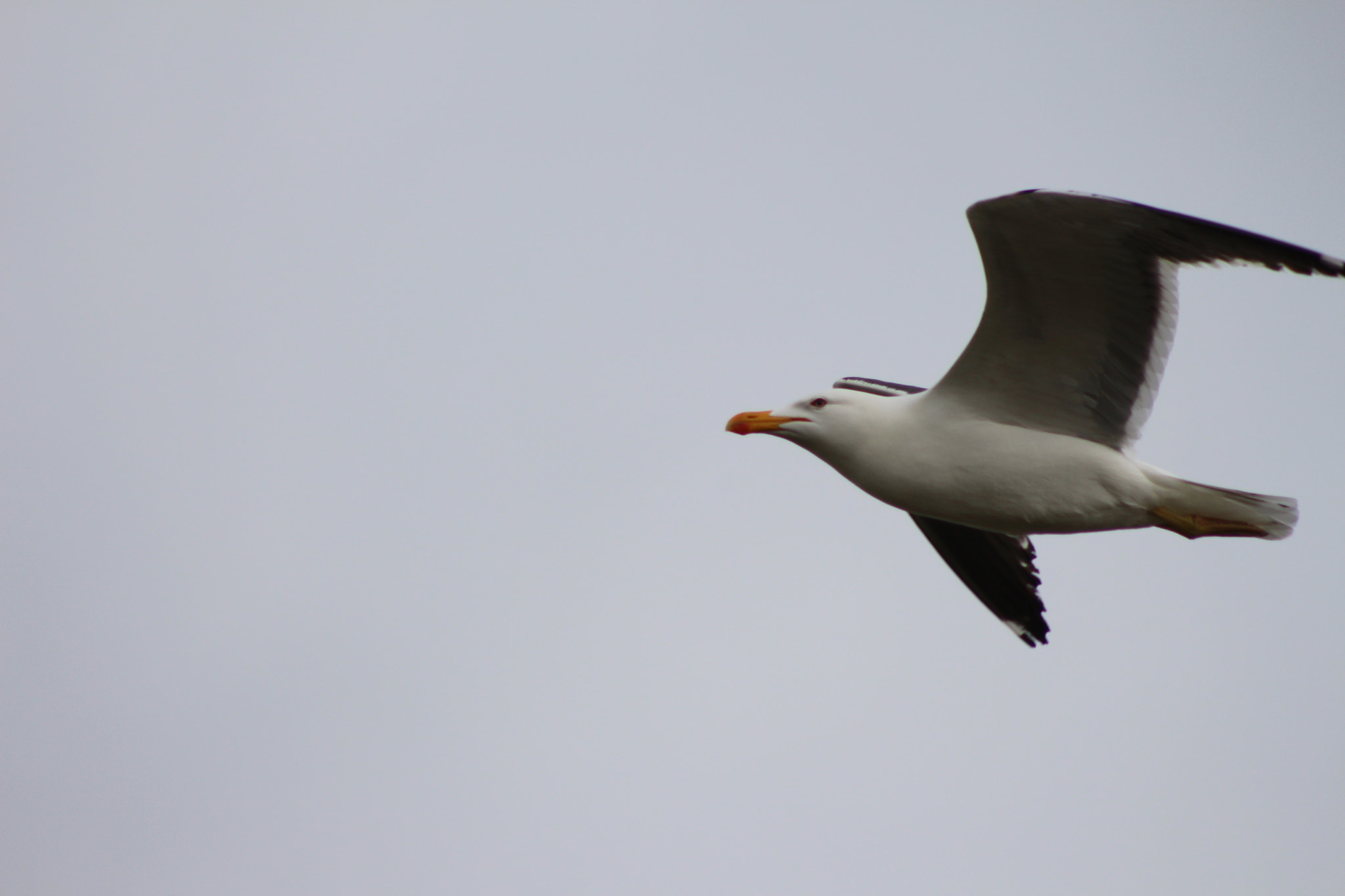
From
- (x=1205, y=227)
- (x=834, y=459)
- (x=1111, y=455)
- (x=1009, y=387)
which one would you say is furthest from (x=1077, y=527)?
(x=1205, y=227)

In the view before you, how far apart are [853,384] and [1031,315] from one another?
181 centimetres

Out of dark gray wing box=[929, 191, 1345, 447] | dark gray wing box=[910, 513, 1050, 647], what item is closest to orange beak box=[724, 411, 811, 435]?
dark gray wing box=[929, 191, 1345, 447]

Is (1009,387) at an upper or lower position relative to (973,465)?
upper

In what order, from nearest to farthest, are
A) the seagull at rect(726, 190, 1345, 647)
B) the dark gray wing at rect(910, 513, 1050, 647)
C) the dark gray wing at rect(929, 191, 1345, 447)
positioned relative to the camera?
the dark gray wing at rect(929, 191, 1345, 447), the seagull at rect(726, 190, 1345, 647), the dark gray wing at rect(910, 513, 1050, 647)

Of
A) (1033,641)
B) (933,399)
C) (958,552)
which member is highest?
(933,399)

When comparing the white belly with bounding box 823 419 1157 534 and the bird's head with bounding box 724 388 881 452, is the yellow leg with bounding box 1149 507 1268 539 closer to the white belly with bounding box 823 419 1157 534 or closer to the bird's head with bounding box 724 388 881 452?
the white belly with bounding box 823 419 1157 534

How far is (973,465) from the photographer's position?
623 centimetres

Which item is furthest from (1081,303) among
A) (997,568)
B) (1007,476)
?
(997,568)

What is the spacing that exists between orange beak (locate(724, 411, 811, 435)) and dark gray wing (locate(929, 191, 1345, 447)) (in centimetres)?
79

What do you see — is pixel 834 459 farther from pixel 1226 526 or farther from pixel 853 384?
pixel 1226 526

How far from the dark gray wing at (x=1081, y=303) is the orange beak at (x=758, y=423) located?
2.60ft

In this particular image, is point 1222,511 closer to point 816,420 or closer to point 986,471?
point 986,471

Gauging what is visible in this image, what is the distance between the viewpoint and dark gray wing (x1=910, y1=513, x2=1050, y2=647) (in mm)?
7625

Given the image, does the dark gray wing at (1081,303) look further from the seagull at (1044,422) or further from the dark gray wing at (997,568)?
the dark gray wing at (997,568)
